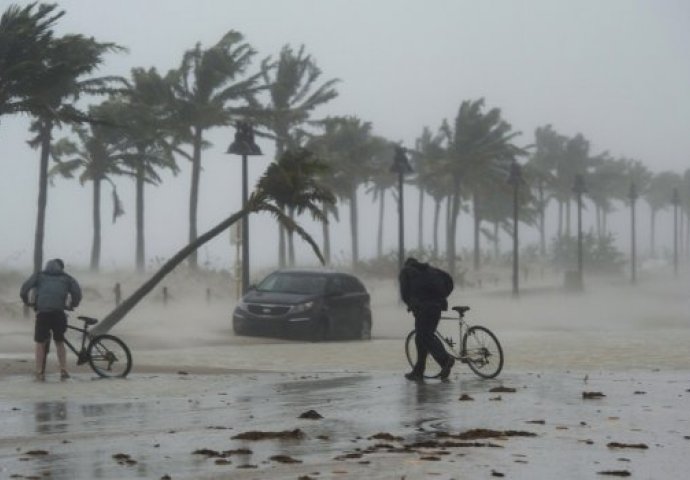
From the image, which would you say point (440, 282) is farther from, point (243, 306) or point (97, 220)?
point (97, 220)

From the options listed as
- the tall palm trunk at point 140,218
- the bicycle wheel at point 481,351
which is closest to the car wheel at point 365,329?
the bicycle wheel at point 481,351

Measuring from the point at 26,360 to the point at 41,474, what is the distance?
1260 centimetres

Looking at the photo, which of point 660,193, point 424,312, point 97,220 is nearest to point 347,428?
point 424,312

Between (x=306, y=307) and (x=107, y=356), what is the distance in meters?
9.30

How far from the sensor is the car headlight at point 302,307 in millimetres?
26969

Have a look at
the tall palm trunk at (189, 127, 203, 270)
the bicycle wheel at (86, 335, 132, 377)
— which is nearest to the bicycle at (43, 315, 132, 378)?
the bicycle wheel at (86, 335, 132, 377)

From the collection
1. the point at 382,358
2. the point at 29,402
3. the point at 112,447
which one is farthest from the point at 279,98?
the point at 112,447

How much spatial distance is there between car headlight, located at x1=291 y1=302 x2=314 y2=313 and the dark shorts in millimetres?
9509

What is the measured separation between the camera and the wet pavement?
373 inches

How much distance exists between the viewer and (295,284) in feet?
91.8

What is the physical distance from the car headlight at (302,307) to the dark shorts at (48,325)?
Answer: 9509 millimetres

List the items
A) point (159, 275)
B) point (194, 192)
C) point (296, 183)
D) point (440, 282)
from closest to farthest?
point (440, 282)
point (296, 183)
point (159, 275)
point (194, 192)

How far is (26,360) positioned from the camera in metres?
21.4

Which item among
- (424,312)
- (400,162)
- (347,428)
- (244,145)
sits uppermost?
(400,162)
